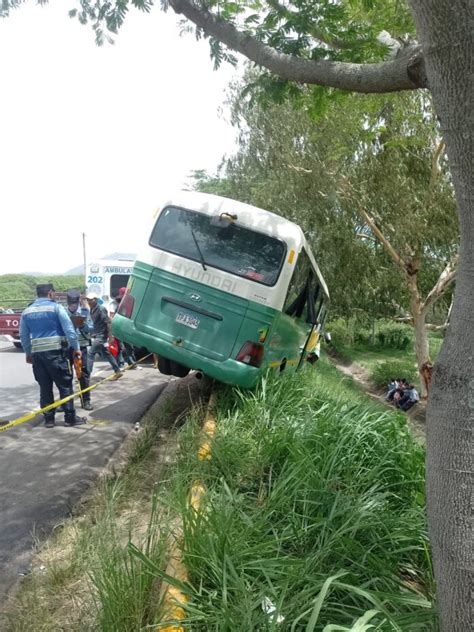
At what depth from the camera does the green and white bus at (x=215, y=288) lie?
732cm

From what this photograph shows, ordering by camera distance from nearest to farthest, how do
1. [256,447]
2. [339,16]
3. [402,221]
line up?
[256,447] → [339,16] → [402,221]

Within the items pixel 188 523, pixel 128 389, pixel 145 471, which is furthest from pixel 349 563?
pixel 128 389

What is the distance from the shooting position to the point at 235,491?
11.9 ft

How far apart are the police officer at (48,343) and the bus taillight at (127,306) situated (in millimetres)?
870

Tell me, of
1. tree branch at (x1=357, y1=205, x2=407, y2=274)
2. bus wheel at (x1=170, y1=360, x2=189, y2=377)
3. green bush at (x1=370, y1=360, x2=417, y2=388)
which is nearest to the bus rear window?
bus wheel at (x1=170, y1=360, x2=189, y2=377)

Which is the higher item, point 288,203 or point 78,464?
point 288,203

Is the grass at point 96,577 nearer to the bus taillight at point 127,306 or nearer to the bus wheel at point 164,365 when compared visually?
the bus taillight at point 127,306

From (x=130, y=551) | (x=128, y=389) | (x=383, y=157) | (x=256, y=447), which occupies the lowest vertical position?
(x=128, y=389)

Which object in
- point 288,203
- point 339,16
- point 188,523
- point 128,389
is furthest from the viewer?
point 288,203

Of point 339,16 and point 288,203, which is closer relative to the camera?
point 339,16

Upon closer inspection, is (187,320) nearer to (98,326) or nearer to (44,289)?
(44,289)

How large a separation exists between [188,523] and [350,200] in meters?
14.0

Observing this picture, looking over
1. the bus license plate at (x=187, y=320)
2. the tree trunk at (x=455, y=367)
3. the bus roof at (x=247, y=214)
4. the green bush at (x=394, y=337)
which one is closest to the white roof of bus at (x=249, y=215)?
the bus roof at (x=247, y=214)

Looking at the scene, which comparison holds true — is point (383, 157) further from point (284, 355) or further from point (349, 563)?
point (349, 563)
